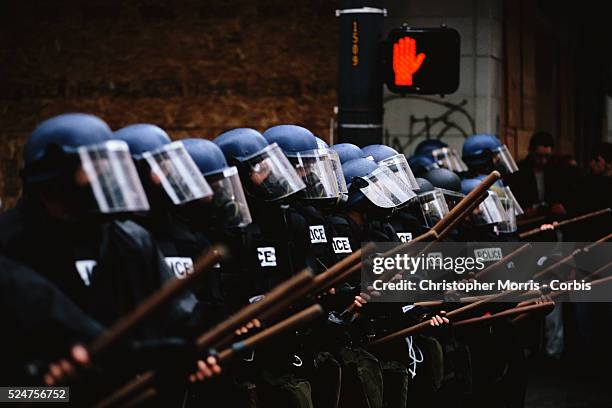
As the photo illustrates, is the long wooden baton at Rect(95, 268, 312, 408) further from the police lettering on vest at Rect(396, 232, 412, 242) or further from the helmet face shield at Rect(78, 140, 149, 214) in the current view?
the police lettering on vest at Rect(396, 232, 412, 242)

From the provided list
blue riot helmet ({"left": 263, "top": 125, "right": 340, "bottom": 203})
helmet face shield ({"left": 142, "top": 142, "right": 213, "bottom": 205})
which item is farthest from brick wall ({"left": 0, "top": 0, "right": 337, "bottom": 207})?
helmet face shield ({"left": 142, "top": 142, "right": 213, "bottom": 205})

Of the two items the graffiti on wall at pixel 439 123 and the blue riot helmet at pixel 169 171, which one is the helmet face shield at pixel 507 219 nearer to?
the graffiti on wall at pixel 439 123

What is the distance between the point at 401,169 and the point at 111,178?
4.39 m

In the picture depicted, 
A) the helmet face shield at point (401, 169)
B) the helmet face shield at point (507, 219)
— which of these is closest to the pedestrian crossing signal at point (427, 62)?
the helmet face shield at point (507, 219)

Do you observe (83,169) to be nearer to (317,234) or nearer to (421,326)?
(317,234)

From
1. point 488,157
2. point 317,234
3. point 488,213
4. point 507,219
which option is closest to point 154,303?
point 317,234

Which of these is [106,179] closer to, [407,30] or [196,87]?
[407,30]

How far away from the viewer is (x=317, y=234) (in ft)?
25.8

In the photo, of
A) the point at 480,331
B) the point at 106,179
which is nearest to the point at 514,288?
the point at 480,331

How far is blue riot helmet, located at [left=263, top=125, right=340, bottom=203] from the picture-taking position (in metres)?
7.86

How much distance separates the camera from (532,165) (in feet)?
43.8

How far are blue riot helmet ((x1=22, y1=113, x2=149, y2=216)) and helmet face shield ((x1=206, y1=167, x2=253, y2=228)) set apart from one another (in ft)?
4.73

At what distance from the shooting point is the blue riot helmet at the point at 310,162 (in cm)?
786

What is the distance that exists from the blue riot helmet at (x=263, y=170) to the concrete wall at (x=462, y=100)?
7.58 meters
